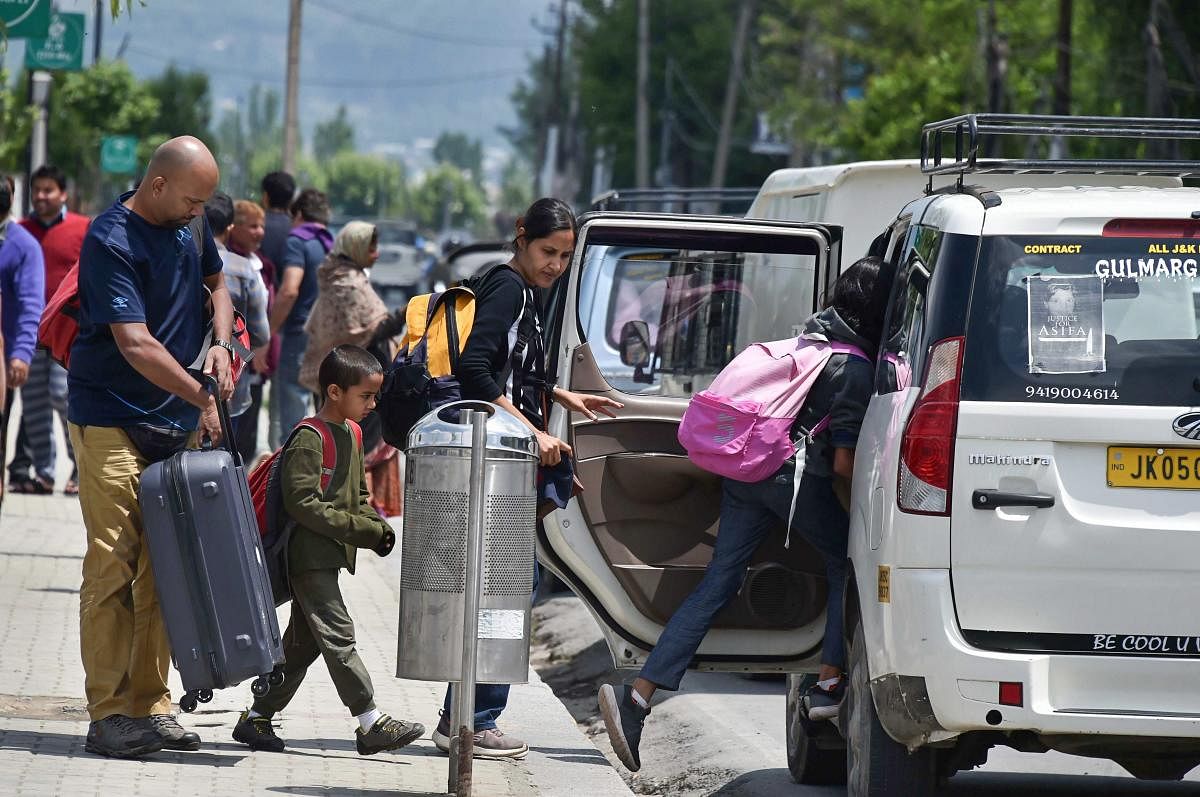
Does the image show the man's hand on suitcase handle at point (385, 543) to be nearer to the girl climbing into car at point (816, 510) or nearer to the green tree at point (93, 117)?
the girl climbing into car at point (816, 510)

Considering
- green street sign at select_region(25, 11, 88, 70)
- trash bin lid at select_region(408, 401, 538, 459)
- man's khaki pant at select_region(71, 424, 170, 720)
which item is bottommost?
man's khaki pant at select_region(71, 424, 170, 720)

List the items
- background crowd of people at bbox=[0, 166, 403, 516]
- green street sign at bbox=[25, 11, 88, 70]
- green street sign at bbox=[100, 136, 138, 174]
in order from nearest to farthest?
1. background crowd of people at bbox=[0, 166, 403, 516]
2. green street sign at bbox=[25, 11, 88, 70]
3. green street sign at bbox=[100, 136, 138, 174]

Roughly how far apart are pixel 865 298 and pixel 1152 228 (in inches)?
46.7

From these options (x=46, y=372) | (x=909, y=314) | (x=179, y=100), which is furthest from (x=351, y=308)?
(x=179, y=100)

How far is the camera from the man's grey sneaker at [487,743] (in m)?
6.79

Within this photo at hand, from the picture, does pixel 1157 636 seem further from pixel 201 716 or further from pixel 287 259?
pixel 287 259

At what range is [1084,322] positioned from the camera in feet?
17.0

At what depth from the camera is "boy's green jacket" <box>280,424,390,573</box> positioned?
21.0 ft

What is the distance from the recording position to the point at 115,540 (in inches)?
248

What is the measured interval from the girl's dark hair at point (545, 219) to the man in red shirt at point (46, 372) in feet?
19.3

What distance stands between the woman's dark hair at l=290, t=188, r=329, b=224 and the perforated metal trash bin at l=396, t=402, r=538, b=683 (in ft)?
22.3

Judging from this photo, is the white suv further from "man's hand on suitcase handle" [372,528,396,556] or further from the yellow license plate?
"man's hand on suitcase handle" [372,528,396,556]

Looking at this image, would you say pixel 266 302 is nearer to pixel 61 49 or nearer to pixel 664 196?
pixel 664 196

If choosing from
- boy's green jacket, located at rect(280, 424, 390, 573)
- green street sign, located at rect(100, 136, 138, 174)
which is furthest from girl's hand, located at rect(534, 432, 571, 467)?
green street sign, located at rect(100, 136, 138, 174)
